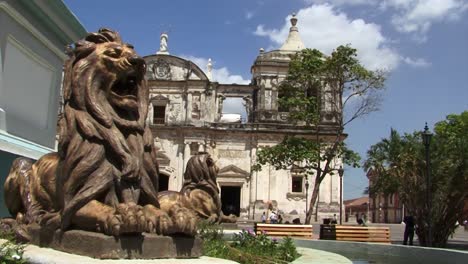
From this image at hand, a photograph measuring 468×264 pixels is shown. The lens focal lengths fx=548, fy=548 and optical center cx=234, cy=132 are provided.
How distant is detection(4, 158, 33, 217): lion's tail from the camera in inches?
156

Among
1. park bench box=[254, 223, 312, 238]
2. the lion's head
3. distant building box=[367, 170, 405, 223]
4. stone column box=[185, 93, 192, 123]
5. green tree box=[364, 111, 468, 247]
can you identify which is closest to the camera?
the lion's head

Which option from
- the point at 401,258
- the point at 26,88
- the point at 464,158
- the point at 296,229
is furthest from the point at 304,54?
the point at 26,88

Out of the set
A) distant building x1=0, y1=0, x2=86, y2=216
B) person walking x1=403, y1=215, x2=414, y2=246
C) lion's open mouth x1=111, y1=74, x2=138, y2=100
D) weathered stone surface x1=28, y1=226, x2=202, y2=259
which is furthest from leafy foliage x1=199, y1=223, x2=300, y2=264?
person walking x1=403, y1=215, x2=414, y2=246

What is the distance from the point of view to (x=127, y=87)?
3.39 m

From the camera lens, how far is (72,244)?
2.95m

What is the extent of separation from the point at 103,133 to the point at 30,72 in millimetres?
4408

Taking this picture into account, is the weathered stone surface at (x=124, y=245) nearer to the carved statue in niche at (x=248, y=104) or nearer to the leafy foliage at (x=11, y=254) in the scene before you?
the leafy foliage at (x=11, y=254)

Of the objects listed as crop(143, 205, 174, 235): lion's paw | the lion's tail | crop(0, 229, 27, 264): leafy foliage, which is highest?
the lion's tail

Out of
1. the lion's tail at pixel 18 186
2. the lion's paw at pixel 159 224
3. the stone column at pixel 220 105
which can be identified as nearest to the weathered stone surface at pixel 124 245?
the lion's paw at pixel 159 224

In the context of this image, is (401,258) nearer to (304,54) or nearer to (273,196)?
(304,54)

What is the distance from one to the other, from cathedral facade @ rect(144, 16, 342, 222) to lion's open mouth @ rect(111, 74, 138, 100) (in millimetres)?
27046

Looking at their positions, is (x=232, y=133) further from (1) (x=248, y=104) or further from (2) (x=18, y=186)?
(2) (x=18, y=186)

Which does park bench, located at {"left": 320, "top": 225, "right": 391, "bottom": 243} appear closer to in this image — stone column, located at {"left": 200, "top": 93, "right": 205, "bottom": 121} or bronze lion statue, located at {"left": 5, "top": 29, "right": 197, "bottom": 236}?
bronze lion statue, located at {"left": 5, "top": 29, "right": 197, "bottom": 236}

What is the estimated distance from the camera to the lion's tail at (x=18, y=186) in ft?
13.0
